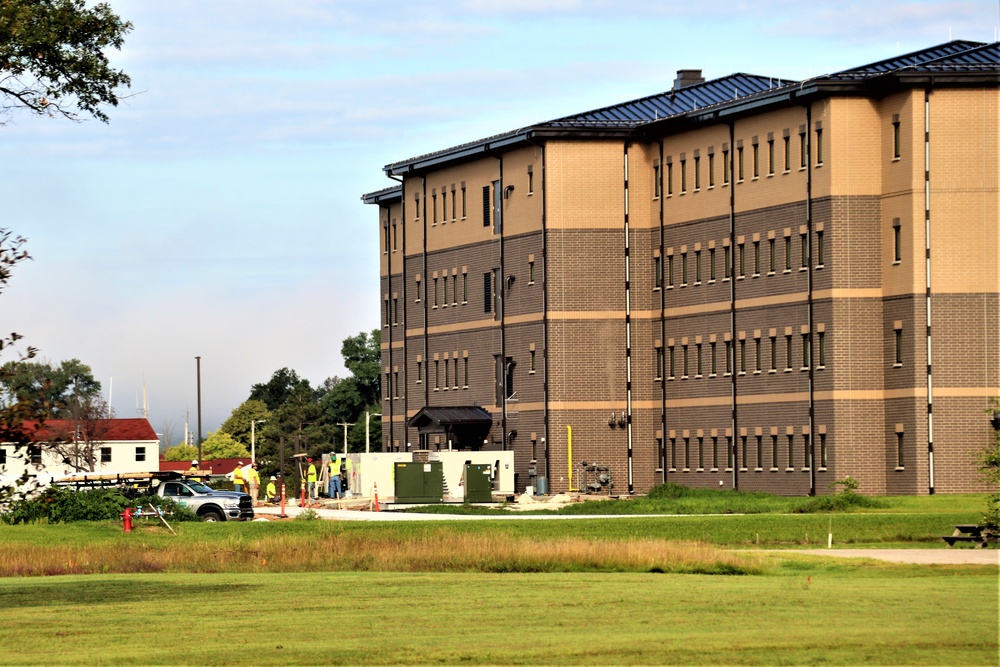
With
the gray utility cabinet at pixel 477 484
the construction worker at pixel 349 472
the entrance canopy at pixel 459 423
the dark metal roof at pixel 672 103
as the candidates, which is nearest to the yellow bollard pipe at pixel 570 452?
the entrance canopy at pixel 459 423

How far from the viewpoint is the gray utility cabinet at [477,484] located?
69938mm

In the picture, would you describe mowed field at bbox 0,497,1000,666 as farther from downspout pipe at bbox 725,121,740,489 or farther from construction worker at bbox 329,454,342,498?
construction worker at bbox 329,454,342,498

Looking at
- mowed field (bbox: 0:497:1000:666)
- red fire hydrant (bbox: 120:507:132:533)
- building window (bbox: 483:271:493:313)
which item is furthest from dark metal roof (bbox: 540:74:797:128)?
mowed field (bbox: 0:497:1000:666)

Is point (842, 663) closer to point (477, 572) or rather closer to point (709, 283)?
point (477, 572)

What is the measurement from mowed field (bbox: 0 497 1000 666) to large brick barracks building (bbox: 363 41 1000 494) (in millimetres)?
19629

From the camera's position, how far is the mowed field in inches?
803

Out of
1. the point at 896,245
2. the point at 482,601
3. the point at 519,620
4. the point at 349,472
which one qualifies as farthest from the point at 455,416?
the point at 519,620

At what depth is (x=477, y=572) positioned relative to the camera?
114 feet

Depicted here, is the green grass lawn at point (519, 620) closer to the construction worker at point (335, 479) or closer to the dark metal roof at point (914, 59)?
the dark metal roof at point (914, 59)

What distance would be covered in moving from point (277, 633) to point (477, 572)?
12.4 metres

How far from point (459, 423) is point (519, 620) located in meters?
58.2

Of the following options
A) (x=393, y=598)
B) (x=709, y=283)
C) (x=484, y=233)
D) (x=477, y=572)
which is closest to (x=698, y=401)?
(x=709, y=283)

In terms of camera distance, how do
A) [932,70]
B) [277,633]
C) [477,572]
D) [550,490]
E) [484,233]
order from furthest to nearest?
[484,233], [550,490], [932,70], [477,572], [277,633]

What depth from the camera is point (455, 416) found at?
82375 millimetres
